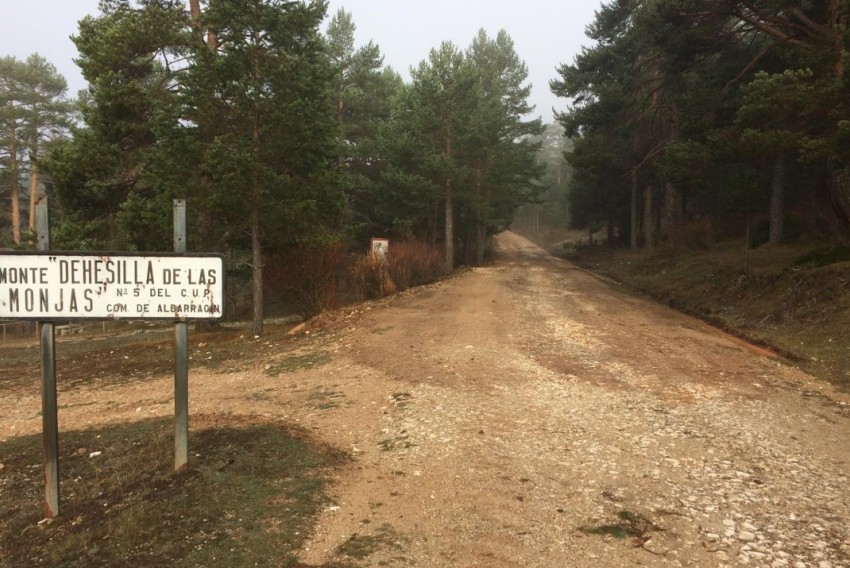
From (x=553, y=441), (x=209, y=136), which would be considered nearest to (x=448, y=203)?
(x=209, y=136)

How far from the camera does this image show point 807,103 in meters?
12.2

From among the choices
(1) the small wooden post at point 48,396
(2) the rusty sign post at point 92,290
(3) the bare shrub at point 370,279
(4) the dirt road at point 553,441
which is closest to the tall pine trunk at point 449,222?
(3) the bare shrub at point 370,279

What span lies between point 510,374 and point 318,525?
4.60 m

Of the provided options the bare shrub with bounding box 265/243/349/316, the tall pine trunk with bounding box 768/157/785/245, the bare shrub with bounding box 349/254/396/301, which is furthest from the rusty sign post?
the tall pine trunk with bounding box 768/157/785/245

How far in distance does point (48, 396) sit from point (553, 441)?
4.27 meters

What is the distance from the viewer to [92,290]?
13.8ft

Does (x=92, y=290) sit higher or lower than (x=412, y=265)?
higher

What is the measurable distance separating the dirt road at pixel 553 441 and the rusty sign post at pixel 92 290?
1854 millimetres

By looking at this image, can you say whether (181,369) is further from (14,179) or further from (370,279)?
(14,179)

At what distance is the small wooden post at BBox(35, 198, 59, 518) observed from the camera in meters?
4.12

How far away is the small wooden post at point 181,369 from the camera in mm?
4336

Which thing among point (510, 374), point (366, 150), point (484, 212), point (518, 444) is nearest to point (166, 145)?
point (510, 374)

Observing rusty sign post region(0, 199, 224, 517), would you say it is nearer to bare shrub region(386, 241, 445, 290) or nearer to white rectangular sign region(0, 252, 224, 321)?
white rectangular sign region(0, 252, 224, 321)

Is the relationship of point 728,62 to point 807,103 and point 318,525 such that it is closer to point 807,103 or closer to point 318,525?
point 807,103
